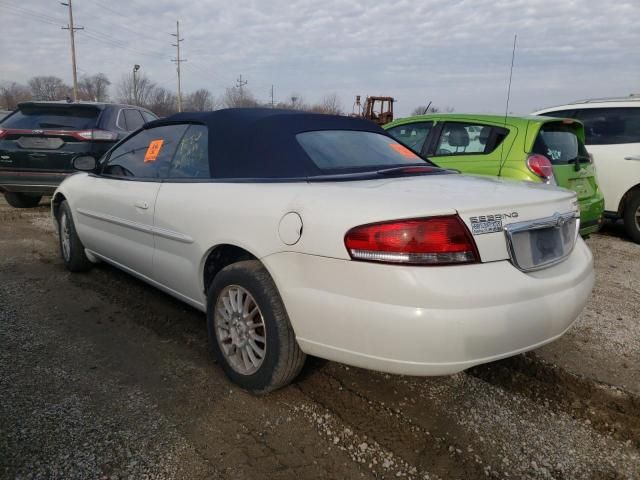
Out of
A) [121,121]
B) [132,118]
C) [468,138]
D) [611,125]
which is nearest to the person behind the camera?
[468,138]

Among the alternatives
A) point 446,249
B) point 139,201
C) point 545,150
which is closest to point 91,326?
point 139,201

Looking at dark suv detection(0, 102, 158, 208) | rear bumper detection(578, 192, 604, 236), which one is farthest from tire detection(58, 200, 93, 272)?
rear bumper detection(578, 192, 604, 236)

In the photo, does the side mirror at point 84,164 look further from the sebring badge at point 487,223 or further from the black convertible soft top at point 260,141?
the sebring badge at point 487,223

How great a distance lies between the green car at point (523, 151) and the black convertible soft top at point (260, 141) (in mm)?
2436

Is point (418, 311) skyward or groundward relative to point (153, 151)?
groundward

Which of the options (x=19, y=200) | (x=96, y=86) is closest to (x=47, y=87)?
(x=96, y=86)

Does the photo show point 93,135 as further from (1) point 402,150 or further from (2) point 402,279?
(2) point 402,279

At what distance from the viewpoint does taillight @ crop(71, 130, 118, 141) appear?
7012 mm

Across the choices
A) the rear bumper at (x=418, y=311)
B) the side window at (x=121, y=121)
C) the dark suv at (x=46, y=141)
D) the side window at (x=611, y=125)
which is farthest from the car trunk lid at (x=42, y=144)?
the side window at (x=611, y=125)

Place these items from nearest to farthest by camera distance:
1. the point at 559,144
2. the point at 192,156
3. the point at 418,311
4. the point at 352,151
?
the point at 418,311, the point at 352,151, the point at 192,156, the point at 559,144

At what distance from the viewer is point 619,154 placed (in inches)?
253

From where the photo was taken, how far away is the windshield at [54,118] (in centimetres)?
707

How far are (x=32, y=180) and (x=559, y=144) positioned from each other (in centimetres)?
694

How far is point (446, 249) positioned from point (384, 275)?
0.28 meters
